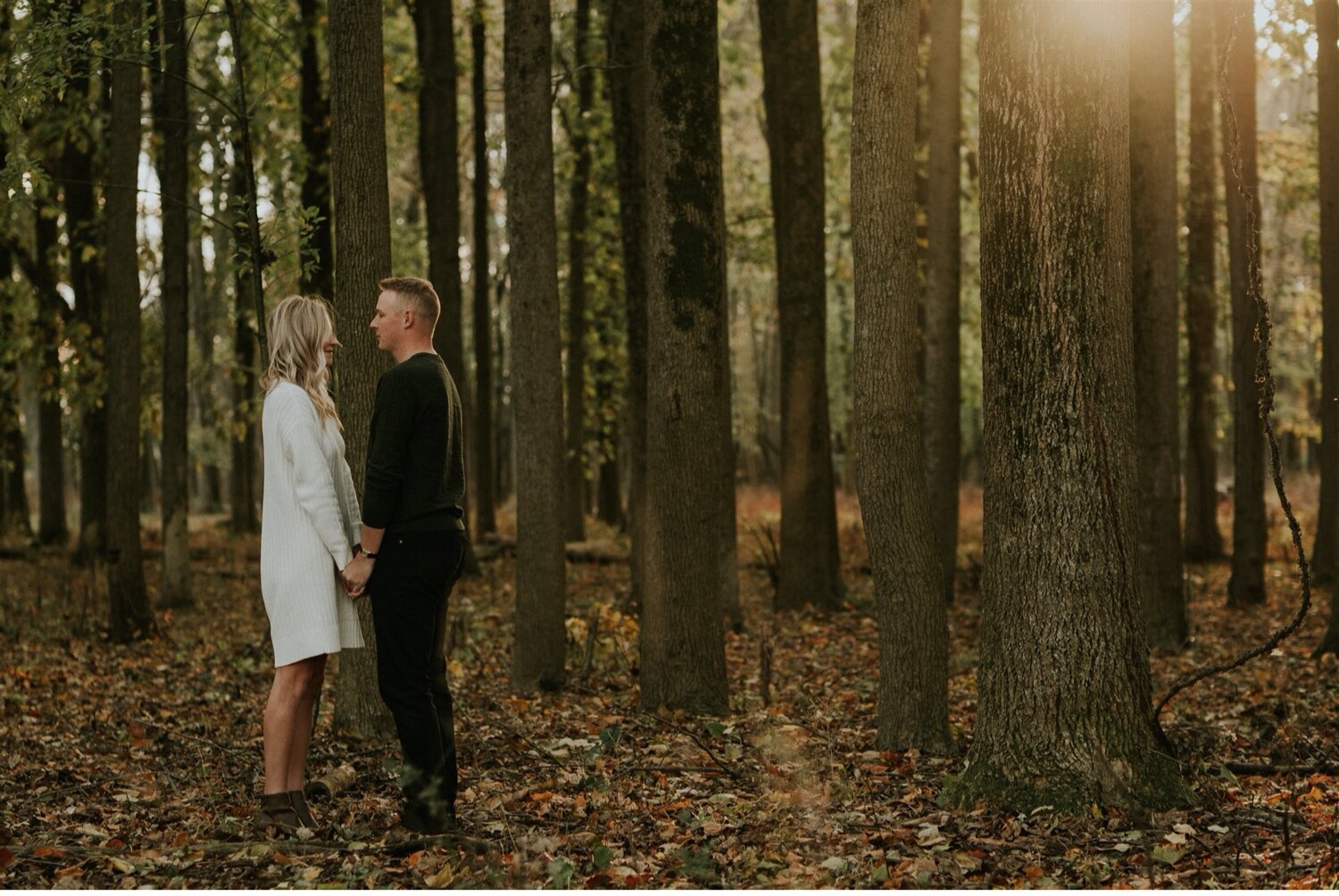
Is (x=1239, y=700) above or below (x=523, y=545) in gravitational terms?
below

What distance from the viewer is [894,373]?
22.5 ft

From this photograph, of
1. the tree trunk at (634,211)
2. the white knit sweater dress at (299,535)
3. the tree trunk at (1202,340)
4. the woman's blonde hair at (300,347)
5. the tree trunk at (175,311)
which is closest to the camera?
the white knit sweater dress at (299,535)

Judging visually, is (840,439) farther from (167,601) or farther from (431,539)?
(431,539)

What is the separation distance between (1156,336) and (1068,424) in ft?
20.4

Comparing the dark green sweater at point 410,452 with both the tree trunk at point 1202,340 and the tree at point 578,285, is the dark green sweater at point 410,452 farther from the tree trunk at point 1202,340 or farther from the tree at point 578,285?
the tree at point 578,285

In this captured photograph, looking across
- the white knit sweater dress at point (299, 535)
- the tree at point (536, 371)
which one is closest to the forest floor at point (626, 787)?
the tree at point (536, 371)

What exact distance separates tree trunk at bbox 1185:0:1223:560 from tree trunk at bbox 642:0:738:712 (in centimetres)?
979

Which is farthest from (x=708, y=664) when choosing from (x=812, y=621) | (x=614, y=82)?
(x=614, y=82)

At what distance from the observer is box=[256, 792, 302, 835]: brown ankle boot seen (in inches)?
211

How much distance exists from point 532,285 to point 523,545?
196 centimetres

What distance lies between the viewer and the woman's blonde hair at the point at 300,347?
5461 millimetres

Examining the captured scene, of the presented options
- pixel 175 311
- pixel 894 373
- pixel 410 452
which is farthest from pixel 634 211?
pixel 410 452

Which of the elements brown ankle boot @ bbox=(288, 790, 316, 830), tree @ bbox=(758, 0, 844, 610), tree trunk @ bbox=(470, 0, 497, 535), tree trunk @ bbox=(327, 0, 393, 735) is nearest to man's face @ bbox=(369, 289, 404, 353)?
tree trunk @ bbox=(327, 0, 393, 735)

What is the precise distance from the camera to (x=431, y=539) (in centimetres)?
531
